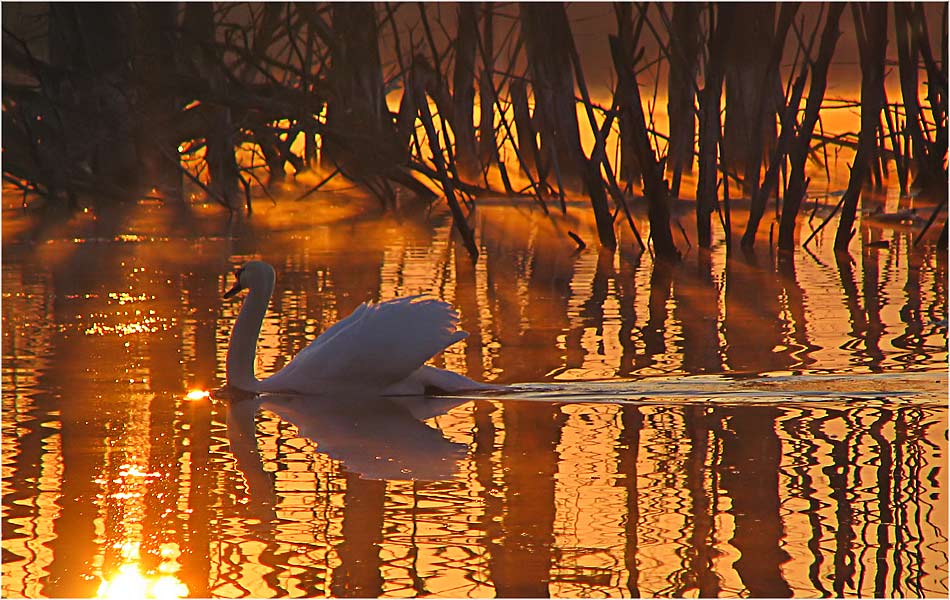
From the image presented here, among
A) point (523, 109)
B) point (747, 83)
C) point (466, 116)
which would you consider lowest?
point (466, 116)

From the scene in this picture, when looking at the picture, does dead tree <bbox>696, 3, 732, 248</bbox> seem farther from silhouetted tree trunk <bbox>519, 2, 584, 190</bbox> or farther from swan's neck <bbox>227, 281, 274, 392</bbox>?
swan's neck <bbox>227, 281, 274, 392</bbox>

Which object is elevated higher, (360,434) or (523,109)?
(523,109)

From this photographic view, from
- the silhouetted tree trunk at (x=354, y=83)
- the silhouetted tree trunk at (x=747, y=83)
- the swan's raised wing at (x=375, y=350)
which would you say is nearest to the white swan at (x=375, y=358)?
the swan's raised wing at (x=375, y=350)

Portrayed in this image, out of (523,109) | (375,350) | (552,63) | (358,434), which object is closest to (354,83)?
(523,109)

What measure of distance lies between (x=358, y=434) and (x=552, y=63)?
18.7 feet

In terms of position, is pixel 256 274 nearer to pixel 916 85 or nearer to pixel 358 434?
pixel 358 434

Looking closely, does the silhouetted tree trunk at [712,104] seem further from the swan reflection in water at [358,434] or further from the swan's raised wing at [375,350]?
the swan reflection in water at [358,434]

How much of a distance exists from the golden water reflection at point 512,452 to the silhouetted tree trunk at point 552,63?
4.86 ft

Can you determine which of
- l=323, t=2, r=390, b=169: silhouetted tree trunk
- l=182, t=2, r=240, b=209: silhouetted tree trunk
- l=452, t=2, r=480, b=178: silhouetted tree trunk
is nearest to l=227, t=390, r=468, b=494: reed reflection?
l=323, t=2, r=390, b=169: silhouetted tree trunk

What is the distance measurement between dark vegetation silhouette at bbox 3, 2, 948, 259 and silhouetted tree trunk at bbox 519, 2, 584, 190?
0.02 meters

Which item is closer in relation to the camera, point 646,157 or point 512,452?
point 512,452

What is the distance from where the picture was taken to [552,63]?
11.1m

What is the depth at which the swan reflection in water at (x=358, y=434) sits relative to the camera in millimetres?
5262

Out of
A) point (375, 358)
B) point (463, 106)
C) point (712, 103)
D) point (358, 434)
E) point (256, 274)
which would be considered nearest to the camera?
point (358, 434)
